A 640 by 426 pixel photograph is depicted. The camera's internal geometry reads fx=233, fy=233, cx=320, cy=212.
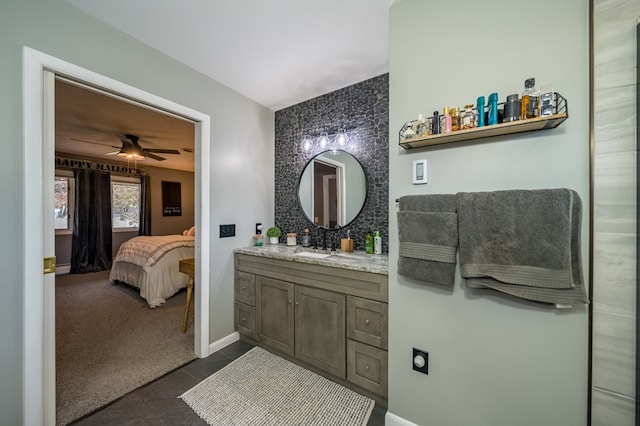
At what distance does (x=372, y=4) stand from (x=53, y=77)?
6.28ft

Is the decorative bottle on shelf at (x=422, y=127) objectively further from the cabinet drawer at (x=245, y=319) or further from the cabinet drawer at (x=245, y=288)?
the cabinet drawer at (x=245, y=319)

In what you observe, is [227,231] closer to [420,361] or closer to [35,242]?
[35,242]

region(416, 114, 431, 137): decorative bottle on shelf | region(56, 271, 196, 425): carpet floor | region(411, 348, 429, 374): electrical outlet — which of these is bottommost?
region(56, 271, 196, 425): carpet floor

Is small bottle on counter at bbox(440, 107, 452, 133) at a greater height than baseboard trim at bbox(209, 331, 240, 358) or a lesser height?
greater

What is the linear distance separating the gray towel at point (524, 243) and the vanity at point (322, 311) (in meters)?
0.54

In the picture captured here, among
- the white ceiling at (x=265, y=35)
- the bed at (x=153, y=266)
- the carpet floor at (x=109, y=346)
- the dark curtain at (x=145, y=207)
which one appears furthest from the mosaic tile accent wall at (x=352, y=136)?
the dark curtain at (x=145, y=207)

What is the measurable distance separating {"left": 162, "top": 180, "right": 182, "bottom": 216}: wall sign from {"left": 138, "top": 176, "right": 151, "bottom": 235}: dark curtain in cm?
41

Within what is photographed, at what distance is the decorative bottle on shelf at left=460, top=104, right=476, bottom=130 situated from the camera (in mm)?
1127

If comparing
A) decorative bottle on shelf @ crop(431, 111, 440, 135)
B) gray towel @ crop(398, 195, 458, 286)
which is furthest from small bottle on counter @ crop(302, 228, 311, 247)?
decorative bottle on shelf @ crop(431, 111, 440, 135)

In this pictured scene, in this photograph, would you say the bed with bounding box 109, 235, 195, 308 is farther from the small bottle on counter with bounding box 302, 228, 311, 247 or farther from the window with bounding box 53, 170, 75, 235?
the small bottle on counter with bounding box 302, 228, 311, 247

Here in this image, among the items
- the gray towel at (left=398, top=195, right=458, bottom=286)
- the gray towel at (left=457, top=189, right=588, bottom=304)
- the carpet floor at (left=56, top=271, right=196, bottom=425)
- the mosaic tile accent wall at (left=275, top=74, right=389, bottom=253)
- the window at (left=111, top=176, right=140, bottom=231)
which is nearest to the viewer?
the gray towel at (left=457, top=189, right=588, bottom=304)

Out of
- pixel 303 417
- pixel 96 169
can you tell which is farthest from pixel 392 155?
pixel 96 169

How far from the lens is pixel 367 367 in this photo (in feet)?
5.17

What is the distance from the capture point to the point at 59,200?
191 inches
